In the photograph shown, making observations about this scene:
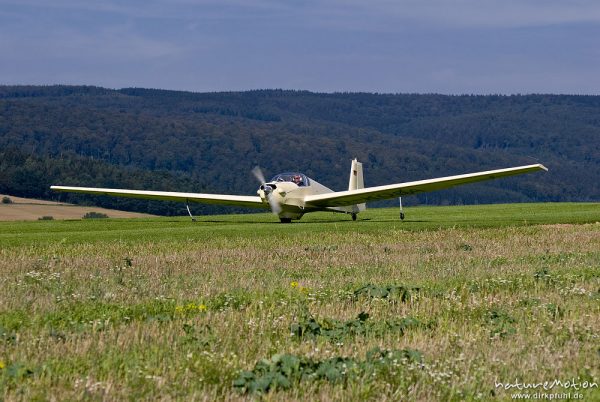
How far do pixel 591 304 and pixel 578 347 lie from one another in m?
2.84

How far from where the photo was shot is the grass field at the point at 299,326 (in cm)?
682

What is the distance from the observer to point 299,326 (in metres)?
9.04

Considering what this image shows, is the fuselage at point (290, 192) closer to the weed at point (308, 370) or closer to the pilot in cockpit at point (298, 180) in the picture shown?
the pilot in cockpit at point (298, 180)

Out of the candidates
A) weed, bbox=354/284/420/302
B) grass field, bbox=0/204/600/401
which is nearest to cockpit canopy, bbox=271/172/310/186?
grass field, bbox=0/204/600/401

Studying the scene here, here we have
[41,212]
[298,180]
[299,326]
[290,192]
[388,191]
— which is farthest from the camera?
[41,212]

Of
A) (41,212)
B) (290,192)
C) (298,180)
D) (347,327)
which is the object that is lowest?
(41,212)

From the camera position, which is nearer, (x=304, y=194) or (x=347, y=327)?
(x=347, y=327)

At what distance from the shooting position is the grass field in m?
6.82

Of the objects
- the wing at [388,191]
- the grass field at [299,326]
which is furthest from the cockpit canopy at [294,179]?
the grass field at [299,326]

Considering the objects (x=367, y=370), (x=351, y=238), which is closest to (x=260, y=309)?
(x=367, y=370)

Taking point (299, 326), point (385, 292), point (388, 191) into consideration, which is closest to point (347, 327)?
point (299, 326)

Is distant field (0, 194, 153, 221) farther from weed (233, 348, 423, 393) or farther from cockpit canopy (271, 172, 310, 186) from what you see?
weed (233, 348, 423, 393)

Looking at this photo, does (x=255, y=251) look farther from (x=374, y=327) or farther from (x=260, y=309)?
(x=374, y=327)

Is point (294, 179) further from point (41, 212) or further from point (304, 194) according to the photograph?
point (41, 212)
